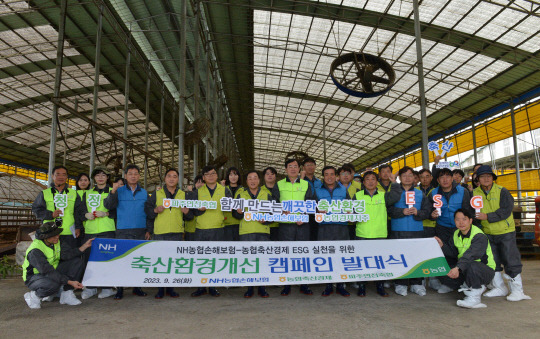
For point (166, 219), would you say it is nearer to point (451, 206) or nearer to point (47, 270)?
point (47, 270)

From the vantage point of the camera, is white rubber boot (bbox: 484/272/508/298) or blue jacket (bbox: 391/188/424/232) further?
blue jacket (bbox: 391/188/424/232)

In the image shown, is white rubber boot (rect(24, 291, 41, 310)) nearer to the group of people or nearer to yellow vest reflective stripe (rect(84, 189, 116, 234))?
the group of people

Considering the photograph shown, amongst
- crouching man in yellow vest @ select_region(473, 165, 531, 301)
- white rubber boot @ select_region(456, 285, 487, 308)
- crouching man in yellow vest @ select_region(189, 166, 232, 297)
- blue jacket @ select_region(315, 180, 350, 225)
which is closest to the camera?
white rubber boot @ select_region(456, 285, 487, 308)

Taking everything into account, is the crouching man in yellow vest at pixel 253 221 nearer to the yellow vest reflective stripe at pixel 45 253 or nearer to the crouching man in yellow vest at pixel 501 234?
the yellow vest reflective stripe at pixel 45 253

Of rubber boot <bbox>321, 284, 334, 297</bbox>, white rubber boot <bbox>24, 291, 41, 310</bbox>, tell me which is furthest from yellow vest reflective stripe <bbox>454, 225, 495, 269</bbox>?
white rubber boot <bbox>24, 291, 41, 310</bbox>

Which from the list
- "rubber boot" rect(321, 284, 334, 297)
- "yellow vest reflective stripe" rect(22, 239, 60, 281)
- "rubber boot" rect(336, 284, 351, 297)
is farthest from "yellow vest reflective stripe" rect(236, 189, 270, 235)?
"yellow vest reflective stripe" rect(22, 239, 60, 281)

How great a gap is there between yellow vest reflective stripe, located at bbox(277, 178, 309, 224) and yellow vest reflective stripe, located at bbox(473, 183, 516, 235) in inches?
101

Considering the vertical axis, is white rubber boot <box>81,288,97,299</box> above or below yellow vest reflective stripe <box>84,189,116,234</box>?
below

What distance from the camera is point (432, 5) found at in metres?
12.9

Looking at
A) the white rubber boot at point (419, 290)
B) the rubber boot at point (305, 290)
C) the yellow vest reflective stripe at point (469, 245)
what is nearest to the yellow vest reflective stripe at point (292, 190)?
the rubber boot at point (305, 290)

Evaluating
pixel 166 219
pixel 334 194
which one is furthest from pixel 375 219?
pixel 166 219

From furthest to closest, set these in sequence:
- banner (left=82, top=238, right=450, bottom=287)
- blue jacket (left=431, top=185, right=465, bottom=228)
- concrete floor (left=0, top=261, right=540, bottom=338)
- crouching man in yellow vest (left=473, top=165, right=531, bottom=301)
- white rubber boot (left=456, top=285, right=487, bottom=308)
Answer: blue jacket (left=431, top=185, right=465, bottom=228), crouching man in yellow vest (left=473, top=165, right=531, bottom=301), banner (left=82, top=238, right=450, bottom=287), white rubber boot (left=456, top=285, right=487, bottom=308), concrete floor (left=0, top=261, right=540, bottom=338)

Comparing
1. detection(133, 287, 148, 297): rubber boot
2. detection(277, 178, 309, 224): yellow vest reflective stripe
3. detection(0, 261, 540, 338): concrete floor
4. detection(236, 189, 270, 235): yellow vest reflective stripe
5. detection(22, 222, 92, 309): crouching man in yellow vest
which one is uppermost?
detection(277, 178, 309, 224): yellow vest reflective stripe

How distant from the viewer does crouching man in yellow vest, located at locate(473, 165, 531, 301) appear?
4410 millimetres
